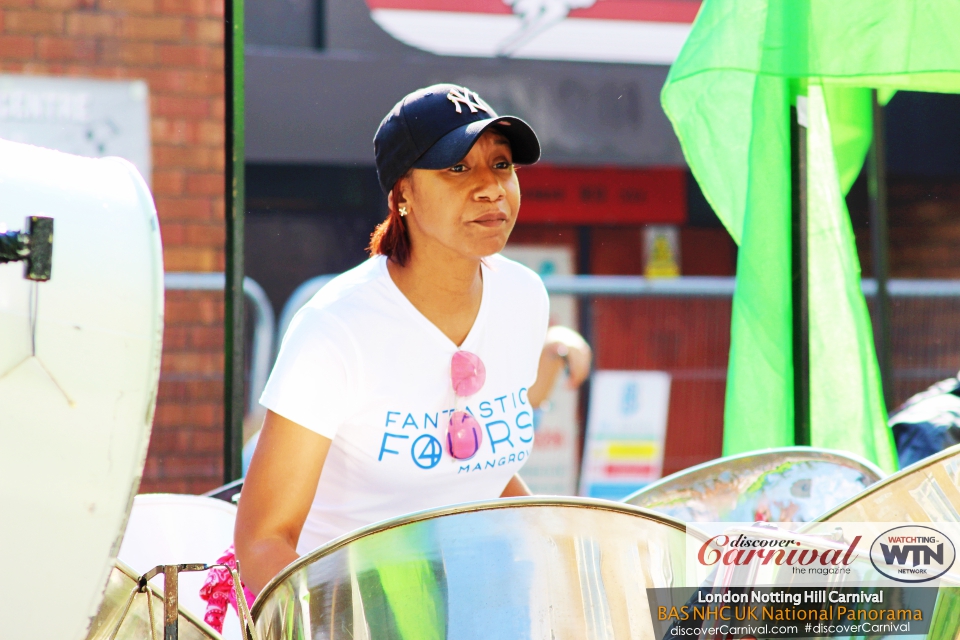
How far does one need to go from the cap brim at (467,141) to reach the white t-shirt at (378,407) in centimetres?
18

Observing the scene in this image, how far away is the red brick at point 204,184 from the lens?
398 centimetres

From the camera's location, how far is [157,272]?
75 cm

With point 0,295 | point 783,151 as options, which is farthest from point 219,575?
point 783,151

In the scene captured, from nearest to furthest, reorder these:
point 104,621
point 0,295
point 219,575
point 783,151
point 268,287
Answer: point 0,295 → point 104,621 → point 219,575 → point 783,151 → point 268,287

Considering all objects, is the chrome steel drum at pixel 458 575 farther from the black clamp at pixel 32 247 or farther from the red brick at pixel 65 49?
the red brick at pixel 65 49

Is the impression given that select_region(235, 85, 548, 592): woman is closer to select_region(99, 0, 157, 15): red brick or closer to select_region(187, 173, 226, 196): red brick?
select_region(187, 173, 226, 196): red brick

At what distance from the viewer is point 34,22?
152 inches

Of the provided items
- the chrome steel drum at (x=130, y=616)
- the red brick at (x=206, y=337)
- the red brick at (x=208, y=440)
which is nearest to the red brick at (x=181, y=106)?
the red brick at (x=206, y=337)

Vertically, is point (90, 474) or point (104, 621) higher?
point (90, 474)

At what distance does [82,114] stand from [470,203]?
294 centimetres

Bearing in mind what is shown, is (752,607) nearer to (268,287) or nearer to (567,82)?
(567,82)

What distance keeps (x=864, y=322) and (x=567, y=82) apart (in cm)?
293

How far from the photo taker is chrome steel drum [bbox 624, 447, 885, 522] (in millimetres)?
1524

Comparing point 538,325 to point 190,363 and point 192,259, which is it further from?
point 192,259
